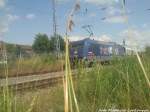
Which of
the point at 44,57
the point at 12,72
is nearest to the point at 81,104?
the point at 12,72

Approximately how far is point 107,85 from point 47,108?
128 centimetres

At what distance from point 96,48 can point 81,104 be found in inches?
1169

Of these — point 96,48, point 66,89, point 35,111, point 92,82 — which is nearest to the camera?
→ point 66,89

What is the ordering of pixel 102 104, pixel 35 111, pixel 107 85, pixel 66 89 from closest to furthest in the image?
pixel 66 89
pixel 102 104
pixel 35 111
pixel 107 85

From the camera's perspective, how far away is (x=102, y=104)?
4.47 metres

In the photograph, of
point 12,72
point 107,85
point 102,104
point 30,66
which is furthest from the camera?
point 30,66

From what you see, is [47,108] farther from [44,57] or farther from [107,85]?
[44,57]

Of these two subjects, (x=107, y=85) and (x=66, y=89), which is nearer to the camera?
(x=66, y=89)

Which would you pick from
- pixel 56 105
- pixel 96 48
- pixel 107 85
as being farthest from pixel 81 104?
pixel 96 48

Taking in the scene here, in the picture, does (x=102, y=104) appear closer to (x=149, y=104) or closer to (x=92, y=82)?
(x=149, y=104)

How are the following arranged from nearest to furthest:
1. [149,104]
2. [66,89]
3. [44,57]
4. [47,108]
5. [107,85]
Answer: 1. [66,89]
2. [149,104]
3. [107,85]
4. [47,108]
5. [44,57]

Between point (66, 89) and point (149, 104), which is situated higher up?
point (66, 89)

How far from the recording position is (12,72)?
23109 millimetres

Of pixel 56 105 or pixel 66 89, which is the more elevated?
pixel 66 89
